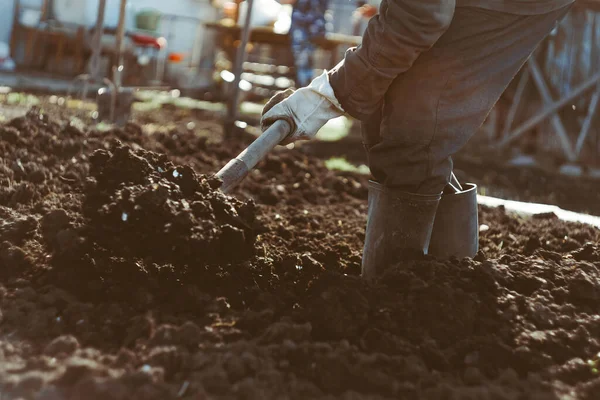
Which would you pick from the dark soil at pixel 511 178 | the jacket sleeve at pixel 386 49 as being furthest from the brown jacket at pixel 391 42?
the dark soil at pixel 511 178

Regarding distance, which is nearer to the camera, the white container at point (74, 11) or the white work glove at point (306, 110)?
the white work glove at point (306, 110)

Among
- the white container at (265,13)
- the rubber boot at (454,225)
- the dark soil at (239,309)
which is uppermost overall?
the white container at (265,13)

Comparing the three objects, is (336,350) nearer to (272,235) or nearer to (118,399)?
(118,399)

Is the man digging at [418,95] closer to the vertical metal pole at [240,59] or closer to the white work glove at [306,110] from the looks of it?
the white work glove at [306,110]

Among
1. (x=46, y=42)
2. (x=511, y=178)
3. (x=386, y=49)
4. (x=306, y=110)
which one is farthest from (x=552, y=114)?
(x=46, y=42)

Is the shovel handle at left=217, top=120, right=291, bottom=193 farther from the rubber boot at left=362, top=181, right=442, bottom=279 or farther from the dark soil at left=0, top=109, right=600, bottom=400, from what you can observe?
the rubber boot at left=362, top=181, right=442, bottom=279

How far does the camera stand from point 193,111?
834cm

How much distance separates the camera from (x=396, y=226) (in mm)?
2467

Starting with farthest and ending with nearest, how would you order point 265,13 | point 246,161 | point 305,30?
point 265,13 < point 305,30 < point 246,161

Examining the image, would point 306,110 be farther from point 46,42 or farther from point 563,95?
point 46,42

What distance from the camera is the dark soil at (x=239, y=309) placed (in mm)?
1644

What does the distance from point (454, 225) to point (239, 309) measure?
Answer: 100 centimetres

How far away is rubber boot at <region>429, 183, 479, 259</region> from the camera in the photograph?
106 inches

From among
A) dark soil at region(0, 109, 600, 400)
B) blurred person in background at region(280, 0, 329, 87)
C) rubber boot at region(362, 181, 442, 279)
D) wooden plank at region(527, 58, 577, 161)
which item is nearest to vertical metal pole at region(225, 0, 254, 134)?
blurred person in background at region(280, 0, 329, 87)
